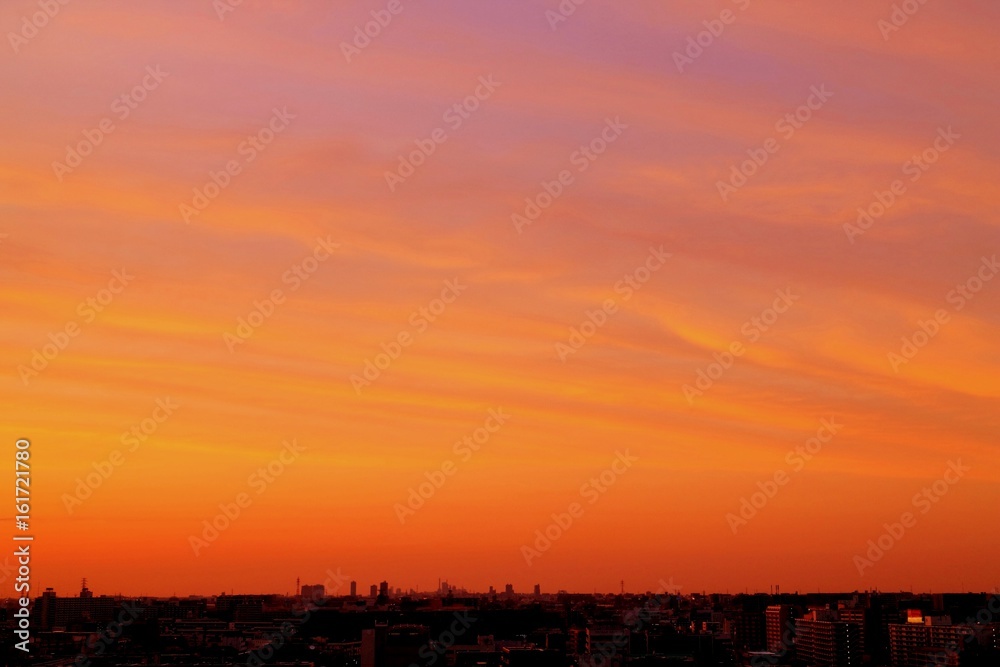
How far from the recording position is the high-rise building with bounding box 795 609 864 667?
9362 centimetres

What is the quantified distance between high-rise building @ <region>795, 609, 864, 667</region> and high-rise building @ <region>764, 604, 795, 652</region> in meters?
4.48

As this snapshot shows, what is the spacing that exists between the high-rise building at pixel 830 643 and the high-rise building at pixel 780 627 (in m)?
4.48

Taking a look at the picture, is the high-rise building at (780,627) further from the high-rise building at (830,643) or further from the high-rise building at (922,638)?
the high-rise building at (922,638)

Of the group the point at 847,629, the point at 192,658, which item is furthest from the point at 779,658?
the point at 192,658

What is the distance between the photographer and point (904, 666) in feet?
301

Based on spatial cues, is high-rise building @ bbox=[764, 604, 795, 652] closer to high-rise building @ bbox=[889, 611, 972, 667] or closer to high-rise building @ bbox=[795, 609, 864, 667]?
high-rise building @ bbox=[795, 609, 864, 667]

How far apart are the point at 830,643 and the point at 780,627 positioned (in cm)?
1729

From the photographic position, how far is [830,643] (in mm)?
94812

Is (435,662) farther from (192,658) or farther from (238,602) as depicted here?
(238,602)

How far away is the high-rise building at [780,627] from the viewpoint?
344 feet

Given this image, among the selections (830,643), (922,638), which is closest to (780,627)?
(830,643)

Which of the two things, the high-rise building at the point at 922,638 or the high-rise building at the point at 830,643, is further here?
the high-rise building at the point at 830,643

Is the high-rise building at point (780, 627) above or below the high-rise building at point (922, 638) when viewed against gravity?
above

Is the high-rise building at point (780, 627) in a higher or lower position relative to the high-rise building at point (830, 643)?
higher
